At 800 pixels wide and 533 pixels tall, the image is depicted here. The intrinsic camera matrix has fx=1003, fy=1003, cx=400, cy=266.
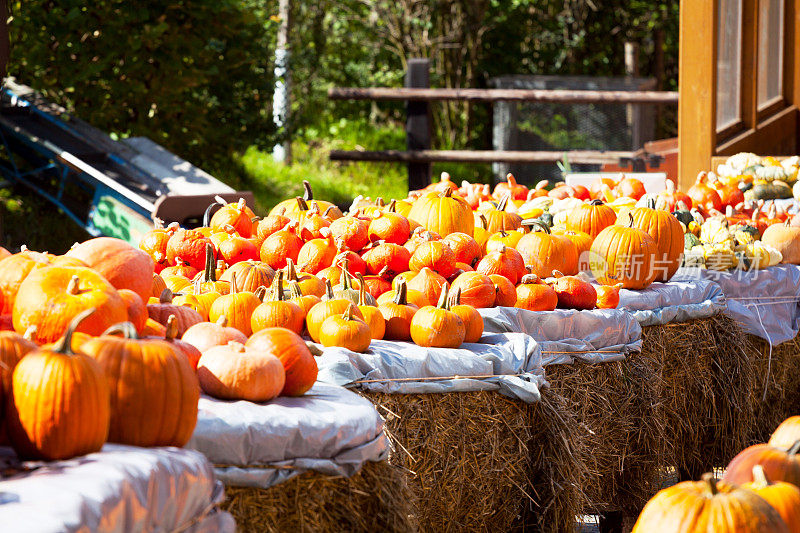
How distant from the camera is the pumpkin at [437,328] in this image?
3605 mm

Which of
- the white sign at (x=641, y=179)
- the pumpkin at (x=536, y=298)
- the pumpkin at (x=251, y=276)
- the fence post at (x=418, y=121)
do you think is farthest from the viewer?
the fence post at (x=418, y=121)

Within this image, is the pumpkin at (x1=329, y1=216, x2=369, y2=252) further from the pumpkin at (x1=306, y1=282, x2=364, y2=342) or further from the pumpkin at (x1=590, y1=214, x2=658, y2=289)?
the pumpkin at (x1=590, y1=214, x2=658, y2=289)

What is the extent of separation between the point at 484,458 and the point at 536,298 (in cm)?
90

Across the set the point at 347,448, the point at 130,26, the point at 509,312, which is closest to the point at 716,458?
the point at 509,312

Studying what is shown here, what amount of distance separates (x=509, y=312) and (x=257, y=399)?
1.67 m

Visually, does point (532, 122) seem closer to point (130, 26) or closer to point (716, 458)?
point (130, 26)

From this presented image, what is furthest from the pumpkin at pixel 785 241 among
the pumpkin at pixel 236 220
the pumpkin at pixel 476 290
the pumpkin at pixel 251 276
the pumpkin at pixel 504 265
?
the pumpkin at pixel 251 276

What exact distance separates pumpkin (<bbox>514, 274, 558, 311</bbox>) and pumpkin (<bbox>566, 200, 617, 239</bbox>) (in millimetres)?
1067

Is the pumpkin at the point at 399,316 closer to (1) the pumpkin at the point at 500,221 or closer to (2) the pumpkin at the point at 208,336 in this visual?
(2) the pumpkin at the point at 208,336

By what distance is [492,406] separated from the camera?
3602 mm

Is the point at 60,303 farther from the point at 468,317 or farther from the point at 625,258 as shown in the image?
the point at 625,258

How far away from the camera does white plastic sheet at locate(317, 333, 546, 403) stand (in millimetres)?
3297

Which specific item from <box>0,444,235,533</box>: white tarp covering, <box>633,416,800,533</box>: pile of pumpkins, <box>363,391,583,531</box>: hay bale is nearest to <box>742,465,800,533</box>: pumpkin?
<box>633,416,800,533</box>: pile of pumpkins

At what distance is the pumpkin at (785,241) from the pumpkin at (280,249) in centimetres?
295
